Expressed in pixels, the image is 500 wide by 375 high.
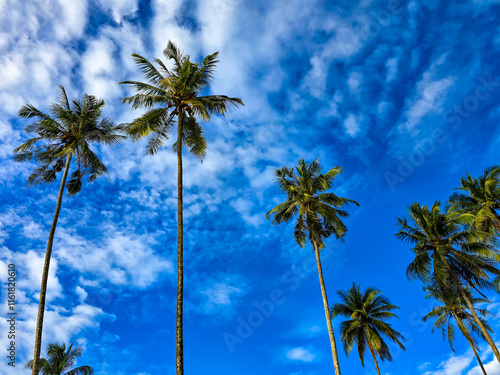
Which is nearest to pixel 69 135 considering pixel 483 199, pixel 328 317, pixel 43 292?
pixel 43 292

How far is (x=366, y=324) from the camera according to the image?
96.7 feet

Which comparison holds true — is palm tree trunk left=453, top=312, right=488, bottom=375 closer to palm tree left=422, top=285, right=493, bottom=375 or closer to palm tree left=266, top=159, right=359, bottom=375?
palm tree left=422, top=285, right=493, bottom=375

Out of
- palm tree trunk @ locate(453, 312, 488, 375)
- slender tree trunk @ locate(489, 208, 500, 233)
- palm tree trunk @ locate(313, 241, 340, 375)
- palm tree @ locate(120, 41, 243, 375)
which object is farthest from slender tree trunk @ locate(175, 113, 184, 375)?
palm tree trunk @ locate(453, 312, 488, 375)

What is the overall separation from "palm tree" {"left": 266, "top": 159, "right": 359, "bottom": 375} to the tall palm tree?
10172mm

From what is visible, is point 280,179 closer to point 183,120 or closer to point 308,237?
point 308,237

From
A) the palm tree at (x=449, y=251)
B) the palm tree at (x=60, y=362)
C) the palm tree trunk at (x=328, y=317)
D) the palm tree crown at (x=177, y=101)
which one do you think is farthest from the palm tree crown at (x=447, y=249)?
the palm tree at (x=60, y=362)

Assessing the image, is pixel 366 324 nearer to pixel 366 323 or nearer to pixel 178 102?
pixel 366 323

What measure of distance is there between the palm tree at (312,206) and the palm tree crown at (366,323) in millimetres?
10059

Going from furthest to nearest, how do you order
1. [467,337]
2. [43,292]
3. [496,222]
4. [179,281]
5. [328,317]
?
[467,337]
[496,222]
[328,317]
[43,292]
[179,281]

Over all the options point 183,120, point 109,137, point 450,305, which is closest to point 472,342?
point 450,305

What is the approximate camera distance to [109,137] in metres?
21.0

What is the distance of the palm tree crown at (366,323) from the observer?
28.6m

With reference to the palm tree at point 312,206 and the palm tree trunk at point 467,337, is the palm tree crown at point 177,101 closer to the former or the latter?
the palm tree at point 312,206

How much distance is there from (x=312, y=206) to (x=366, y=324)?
1510 cm
